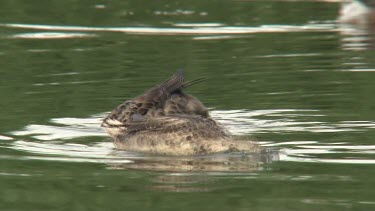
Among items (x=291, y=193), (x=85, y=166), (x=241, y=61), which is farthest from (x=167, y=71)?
(x=291, y=193)

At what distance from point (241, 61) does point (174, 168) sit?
687 cm

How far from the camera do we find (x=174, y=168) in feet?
35.4

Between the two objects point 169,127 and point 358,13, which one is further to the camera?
point 358,13

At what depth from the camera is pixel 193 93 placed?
15.3 metres

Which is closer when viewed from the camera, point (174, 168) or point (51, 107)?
point (174, 168)

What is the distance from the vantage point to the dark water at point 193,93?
Result: 32.2ft

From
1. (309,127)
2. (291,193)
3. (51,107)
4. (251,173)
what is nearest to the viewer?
(291,193)

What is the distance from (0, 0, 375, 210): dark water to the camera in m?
9.83

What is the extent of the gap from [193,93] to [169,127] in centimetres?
382

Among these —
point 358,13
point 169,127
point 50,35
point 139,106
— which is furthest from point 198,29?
point 169,127

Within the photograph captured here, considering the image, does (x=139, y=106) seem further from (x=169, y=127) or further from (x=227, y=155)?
(x=227, y=155)

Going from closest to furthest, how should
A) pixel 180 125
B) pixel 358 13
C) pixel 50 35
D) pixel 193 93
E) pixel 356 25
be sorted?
pixel 180 125, pixel 193 93, pixel 50 35, pixel 356 25, pixel 358 13

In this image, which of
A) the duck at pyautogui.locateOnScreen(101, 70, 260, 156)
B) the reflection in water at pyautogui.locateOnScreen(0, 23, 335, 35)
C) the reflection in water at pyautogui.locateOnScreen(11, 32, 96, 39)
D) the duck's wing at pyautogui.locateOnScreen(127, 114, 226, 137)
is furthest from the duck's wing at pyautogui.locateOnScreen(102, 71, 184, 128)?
the reflection in water at pyautogui.locateOnScreen(0, 23, 335, 35)

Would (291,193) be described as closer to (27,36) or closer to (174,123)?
(174,123)
